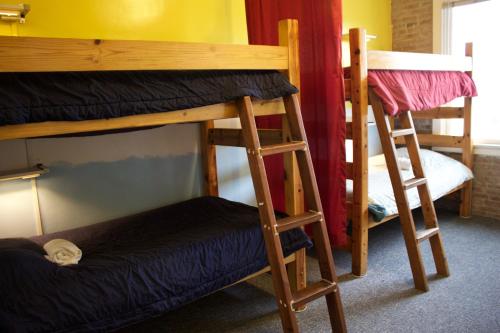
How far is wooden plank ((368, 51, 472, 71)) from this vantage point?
304cm

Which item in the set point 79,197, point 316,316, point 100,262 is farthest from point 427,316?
point 79,197

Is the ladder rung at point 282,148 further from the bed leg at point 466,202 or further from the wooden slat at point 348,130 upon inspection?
the bed leg at point 466,202

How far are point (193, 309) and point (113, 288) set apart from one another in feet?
3.15

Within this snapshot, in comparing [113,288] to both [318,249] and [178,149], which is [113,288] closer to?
[318,249]

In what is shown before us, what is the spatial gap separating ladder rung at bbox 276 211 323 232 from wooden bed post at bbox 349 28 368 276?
77cm

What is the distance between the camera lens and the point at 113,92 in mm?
1863

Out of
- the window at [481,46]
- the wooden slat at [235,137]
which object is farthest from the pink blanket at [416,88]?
the wooden slat at [235,137]

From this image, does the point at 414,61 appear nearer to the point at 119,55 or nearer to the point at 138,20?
the point at 138,20

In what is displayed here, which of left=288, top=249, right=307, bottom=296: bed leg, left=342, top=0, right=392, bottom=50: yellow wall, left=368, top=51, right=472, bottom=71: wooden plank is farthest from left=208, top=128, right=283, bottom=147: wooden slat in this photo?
left=342, top=0, right=392, bottom=50: yellow wall

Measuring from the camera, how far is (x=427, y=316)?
8.35 ft

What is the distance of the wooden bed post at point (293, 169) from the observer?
2.53 meters

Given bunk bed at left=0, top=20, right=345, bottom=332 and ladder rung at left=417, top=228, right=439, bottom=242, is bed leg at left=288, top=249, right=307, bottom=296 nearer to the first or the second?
bunk bed at left=0, top=20, right=345, bottom=332

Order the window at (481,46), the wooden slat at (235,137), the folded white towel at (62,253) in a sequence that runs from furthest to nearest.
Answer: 1. the window at (481,46)
2. the wooden slat at (235,137)
3. the folded white towel at (62,253)

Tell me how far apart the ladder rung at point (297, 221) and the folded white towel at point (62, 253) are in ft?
3.57
